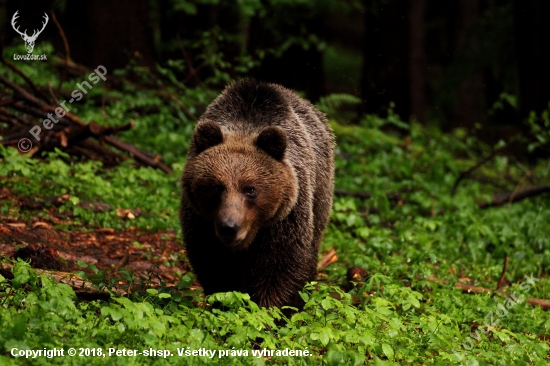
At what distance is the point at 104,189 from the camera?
8.72 meters

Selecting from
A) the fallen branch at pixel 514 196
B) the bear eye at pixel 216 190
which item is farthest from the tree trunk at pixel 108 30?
the bear eye at pixel 216 190

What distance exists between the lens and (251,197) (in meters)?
5.71

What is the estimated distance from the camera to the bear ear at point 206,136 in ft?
19.4

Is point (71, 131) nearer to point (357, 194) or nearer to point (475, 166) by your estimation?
point (357, 194)

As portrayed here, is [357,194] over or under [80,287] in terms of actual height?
under

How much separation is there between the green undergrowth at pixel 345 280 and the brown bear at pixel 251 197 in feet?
1.04

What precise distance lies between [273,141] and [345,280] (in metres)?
2.23

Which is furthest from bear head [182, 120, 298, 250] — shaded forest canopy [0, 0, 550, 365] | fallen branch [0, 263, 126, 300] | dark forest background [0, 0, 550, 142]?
dark forest background [0, 0, 550, 142]

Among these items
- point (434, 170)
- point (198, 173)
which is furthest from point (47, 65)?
point (198, 173)

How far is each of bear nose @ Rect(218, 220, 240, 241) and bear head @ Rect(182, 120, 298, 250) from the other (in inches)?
0.5

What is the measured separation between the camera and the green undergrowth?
4.52 meters

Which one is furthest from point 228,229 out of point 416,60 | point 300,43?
point 416,60

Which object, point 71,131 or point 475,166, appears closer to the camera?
point 71,131

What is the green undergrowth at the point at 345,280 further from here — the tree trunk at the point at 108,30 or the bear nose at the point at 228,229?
the tree trunk at the point at 108,30
